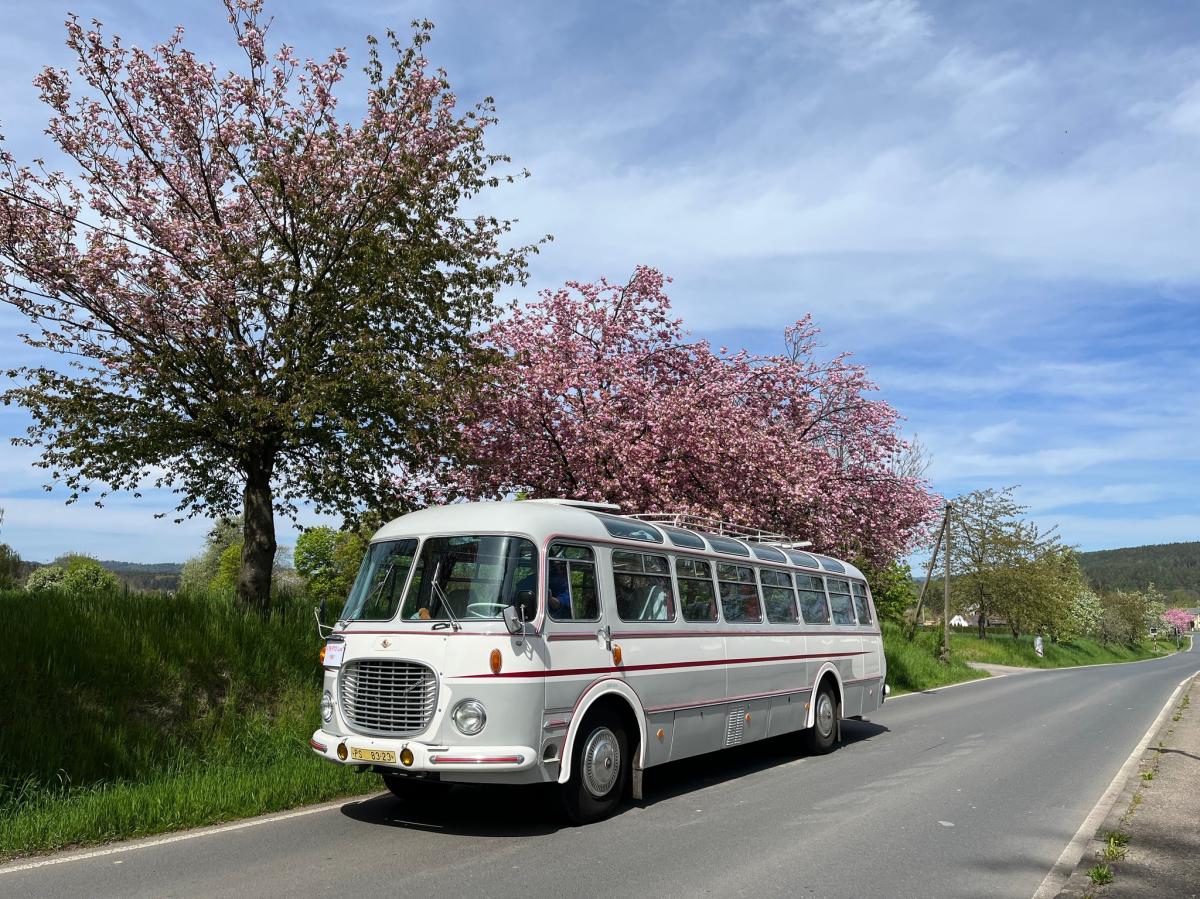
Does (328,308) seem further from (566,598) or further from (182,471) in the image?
(566,598)

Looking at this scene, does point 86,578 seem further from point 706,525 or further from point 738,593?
point 738,593

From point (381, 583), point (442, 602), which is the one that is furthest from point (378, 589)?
point (442, 602)

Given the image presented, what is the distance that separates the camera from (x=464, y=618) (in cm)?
787

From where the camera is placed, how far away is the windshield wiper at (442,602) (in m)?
7.82

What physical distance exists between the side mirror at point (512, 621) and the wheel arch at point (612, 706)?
97 cm

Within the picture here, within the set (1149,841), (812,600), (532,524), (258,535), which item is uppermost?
(258,535)

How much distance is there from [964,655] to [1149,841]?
4400 cm

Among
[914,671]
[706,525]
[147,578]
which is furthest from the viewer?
[147,578]

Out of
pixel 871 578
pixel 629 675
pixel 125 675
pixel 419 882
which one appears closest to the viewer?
pixel 419 882

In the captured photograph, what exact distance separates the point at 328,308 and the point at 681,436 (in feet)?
24.7

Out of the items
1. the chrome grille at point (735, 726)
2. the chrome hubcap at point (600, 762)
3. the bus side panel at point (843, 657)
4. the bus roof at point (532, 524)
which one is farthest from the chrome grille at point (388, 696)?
the bus side panel at point (843, 657)

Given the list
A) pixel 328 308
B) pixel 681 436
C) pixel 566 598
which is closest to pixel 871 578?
pixel 681 436

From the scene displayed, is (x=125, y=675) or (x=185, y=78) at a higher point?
(x=185, y=78)

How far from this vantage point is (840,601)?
47.5ft
